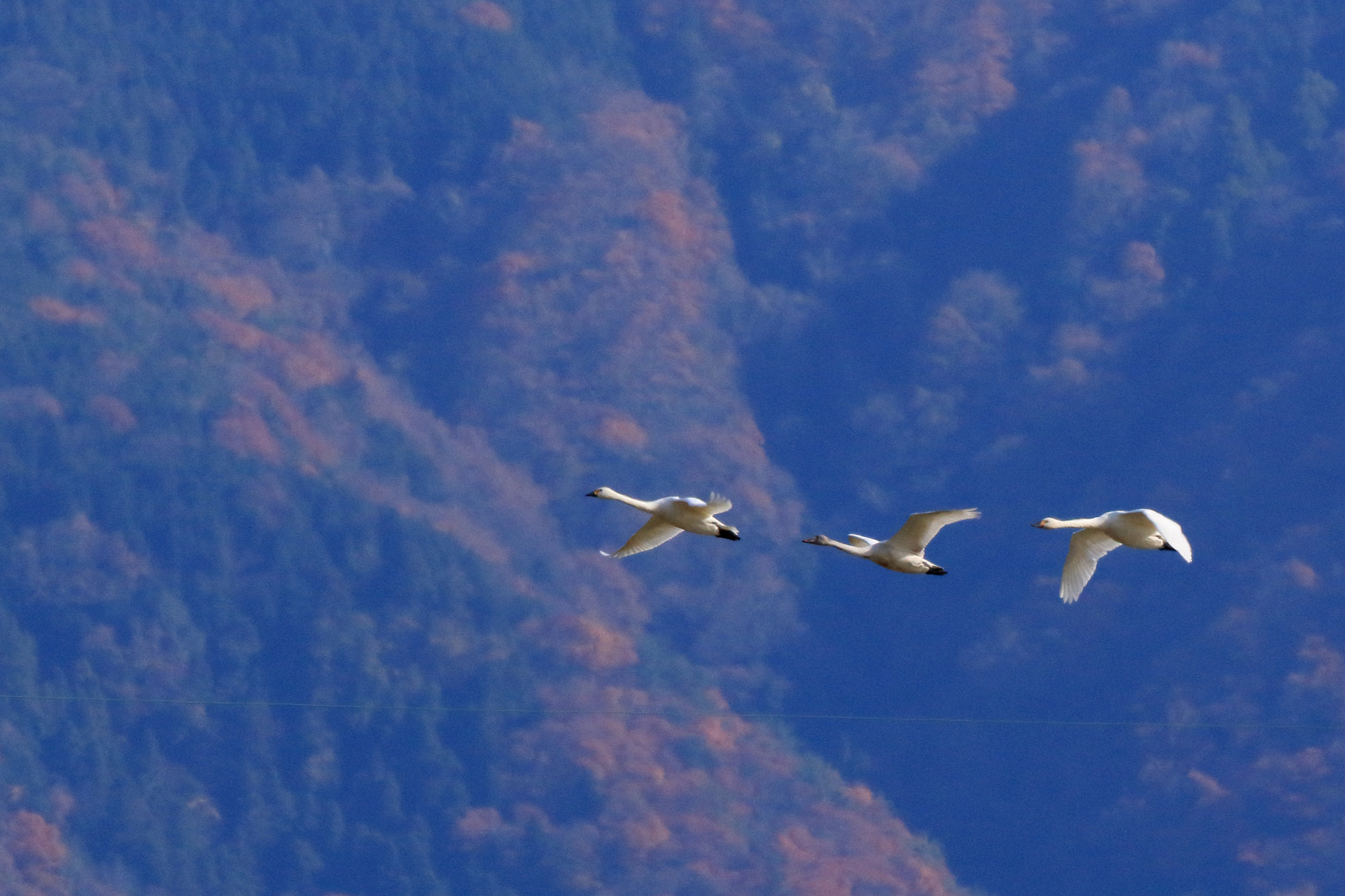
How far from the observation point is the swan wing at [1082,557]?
36.8 m

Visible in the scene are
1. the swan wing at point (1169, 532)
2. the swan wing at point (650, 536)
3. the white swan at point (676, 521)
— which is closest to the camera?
the swan wing at point (1169, 532)

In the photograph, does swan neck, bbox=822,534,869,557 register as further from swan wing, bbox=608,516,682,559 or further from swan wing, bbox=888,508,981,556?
swan wing, bbox=608,516,682,559

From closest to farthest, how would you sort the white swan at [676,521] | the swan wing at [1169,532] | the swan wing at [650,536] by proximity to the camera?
the swan wing at [1169,532] < the white swan at [676,521] < the swan wing at [650,536]

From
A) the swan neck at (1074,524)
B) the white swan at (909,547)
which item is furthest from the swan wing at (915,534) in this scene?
the swan neck at (1074,524)

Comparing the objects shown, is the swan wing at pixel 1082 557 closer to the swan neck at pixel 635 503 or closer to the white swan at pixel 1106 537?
the white swan at pixel 1106 537

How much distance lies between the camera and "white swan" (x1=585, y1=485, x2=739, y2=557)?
34438mm

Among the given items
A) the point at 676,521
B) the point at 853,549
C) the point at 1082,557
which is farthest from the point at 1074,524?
the point at 676,521

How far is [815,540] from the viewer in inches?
1438

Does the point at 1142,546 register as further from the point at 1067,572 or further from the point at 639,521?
the point at 639,521

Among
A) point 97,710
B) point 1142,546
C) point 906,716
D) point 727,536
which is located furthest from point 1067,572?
point 97,710

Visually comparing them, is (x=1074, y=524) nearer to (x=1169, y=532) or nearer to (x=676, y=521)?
(x=1169, y=532)

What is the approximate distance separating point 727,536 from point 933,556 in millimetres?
38627

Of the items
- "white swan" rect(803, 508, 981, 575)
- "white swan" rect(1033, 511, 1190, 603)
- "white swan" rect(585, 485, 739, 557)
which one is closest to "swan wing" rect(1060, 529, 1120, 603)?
"white swan" rect(1033, 511, 1190, 603)

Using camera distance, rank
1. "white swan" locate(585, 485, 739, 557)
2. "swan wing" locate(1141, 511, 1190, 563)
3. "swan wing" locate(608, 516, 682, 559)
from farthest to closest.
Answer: "swan wing" locate(608, 516, 682, 559), "white swan" locate(585, 485, 739, 557), "swan wing" locate(1141, 511, 1190, 563)
